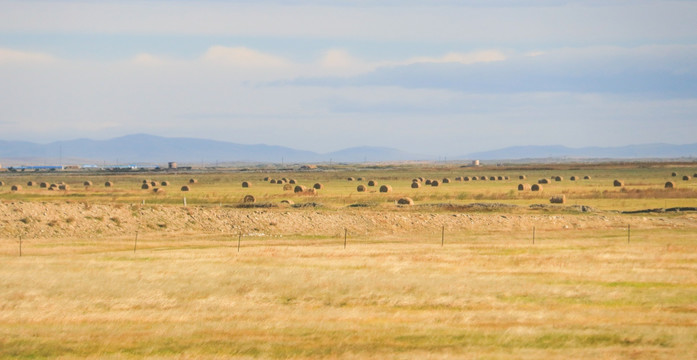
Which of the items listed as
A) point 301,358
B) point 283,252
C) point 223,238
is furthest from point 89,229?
point 301,358

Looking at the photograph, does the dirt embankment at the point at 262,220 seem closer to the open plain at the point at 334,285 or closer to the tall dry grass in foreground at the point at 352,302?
the open plain at the point at 334,285

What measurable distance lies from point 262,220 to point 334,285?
25114 millimetres

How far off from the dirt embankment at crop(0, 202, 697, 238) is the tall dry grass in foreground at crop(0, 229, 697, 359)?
7.63 meters

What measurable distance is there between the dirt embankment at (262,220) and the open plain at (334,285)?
0.14 m

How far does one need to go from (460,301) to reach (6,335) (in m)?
12.1

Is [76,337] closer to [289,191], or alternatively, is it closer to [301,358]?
[301,358]

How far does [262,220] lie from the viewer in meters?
52.6

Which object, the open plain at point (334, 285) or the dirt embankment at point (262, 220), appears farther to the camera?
the dirt embankment at point (262, 220)

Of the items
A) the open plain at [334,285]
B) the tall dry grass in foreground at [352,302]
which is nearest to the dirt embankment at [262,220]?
the open plain at [334,285]

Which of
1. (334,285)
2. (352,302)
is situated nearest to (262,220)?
(334,285)

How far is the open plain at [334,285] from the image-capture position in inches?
771

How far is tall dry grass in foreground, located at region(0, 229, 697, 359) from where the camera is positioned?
1927cm

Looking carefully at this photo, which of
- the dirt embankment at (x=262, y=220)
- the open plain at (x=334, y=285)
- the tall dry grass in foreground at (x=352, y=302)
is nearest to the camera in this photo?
the tall dry grass in foreground at (x=352, y=302)

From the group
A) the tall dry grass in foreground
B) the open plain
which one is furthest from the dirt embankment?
the tall dry grass in foreground
